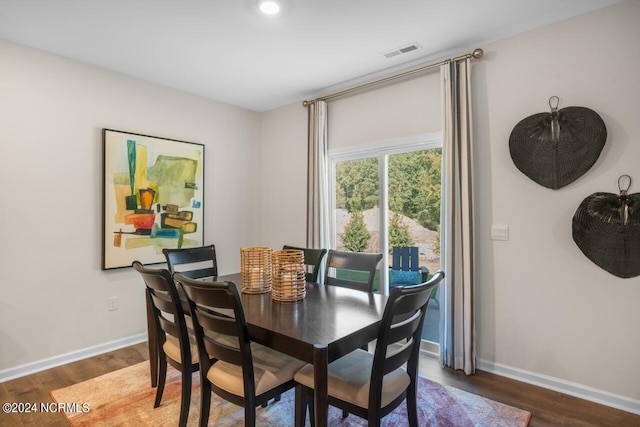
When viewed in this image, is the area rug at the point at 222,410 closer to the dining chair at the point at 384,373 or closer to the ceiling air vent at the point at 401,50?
the dining chair at the point at 384,373

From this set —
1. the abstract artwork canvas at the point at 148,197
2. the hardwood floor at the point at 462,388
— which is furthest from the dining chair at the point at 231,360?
the abstract artwork canvas at the point at 148,197

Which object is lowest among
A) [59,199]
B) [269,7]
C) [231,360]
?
[231,360]

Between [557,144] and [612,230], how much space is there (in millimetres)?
654

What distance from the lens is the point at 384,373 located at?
1.49 meters

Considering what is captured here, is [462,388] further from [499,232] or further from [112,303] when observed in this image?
Answer: [112,303]

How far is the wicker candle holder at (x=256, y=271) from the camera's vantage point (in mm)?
2189

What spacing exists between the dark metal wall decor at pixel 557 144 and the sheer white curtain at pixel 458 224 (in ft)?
1.23

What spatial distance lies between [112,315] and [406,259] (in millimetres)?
2836

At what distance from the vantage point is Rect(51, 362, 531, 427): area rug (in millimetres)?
2037

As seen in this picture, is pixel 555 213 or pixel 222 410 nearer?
pixel 222 410

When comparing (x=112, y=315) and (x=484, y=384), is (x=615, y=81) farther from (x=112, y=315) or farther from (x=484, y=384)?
(x=112, y=315)

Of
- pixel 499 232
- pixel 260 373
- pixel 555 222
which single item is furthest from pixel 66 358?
pixel 555 222

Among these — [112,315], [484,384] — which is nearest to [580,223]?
[484,384]

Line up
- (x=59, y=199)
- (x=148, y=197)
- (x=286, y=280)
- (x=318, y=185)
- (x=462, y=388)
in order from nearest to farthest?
(x=286, y=280)
(x=462, y=388)
(x=59, y=199)
(x=148, y=197)
(x=318, y=185)
